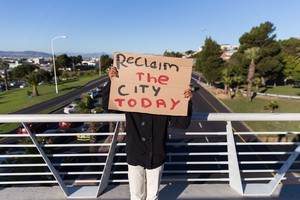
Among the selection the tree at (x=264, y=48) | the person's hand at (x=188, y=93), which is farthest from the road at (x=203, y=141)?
the tree at (x=264, y=48)

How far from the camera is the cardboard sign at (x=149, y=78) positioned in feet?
7.13

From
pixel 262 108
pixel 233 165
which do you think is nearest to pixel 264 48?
pixel 262 108

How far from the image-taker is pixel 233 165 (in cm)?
292

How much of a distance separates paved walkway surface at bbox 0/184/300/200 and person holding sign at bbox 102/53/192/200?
83 centimetres

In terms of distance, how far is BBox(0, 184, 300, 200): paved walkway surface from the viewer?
2.89 m

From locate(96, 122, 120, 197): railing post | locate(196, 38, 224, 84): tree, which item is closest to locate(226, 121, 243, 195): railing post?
locate(96, 122, 120, 197): railing post

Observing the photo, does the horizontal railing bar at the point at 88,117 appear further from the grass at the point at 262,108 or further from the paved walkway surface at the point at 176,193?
the grass at the point at 262,108

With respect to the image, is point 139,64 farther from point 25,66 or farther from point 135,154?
point 25,66

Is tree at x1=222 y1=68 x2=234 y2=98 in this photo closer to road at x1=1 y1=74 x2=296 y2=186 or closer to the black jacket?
road at x1=1 y1=74 x2=296 y2=186

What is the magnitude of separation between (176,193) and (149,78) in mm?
1715

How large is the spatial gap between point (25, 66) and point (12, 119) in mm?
50153

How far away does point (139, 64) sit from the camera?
2197 mm

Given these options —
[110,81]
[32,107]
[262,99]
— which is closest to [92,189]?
[110,81]

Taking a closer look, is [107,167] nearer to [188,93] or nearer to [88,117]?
[88,117]
